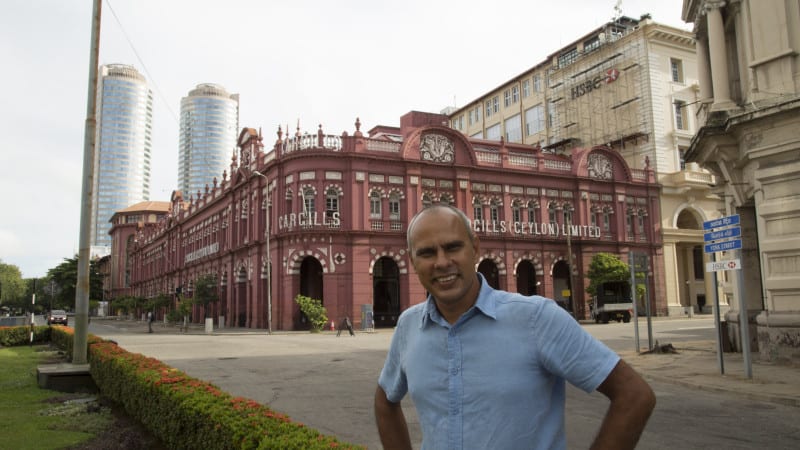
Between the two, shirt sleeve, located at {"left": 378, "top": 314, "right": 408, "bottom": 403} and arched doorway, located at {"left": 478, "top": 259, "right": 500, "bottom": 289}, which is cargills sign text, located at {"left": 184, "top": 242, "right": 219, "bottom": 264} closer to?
arched doorway, located at {"left": 478, "top": 259, "right": 500, "bottom": 289}

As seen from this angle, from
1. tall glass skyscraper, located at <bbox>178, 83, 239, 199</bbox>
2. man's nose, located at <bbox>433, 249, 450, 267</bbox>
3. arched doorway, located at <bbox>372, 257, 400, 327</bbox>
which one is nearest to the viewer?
man's nose, located at <bbox>433, 249, 450, 267</bbox>

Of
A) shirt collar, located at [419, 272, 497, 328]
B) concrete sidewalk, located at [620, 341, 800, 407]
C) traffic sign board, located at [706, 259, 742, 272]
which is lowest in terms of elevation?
concrete sidewalk, located at [620, 341, 800, 407]

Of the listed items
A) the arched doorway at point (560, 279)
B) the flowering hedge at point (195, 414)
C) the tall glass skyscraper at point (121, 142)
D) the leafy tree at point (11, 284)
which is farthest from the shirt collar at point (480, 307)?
the tall glass skyscraper at point (121, 142)

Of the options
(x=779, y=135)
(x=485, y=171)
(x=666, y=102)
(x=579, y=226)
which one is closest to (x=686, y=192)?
(x=666, y=102)

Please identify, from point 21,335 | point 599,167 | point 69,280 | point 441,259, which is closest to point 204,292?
point 21,335

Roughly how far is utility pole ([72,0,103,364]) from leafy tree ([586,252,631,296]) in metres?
32.9

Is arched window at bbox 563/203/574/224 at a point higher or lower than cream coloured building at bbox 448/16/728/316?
lower

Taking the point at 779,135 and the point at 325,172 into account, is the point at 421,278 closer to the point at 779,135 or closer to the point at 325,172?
the point at 779,135

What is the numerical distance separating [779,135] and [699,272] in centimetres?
3939

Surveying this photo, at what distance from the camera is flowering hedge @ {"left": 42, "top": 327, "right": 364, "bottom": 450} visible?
4.58 metres

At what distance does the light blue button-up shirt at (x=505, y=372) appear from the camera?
2.14m

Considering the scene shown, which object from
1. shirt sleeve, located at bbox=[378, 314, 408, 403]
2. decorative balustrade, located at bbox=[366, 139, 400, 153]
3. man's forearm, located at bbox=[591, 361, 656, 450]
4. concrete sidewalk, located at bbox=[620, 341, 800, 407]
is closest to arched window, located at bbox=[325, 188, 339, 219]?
decorative balustrade, located at bbox=[366, 139, 400, 153]

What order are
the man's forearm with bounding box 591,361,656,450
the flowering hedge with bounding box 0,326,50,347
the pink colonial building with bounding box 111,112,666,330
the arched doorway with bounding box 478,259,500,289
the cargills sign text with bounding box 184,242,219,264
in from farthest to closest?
the cargills sign text with bounding box 184,242,219,264, the arched doorway with bounding box 478,259,500,289, the pink colonial building with bounding box 111,112,666,330, the flowering hedge with bounding box 0,326,50,347, the man's forearm with bounding box 591,361,656,450

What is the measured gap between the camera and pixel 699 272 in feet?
160
